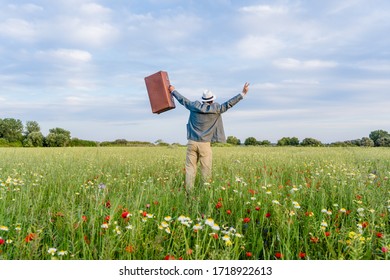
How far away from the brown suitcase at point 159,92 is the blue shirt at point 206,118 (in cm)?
33

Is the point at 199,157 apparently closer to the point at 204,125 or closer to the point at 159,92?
the point at 204,125

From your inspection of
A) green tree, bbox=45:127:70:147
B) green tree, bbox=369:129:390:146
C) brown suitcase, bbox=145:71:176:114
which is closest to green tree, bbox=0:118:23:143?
green tree, bbox=45:127:70:147

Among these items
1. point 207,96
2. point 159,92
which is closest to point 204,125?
point 207,96

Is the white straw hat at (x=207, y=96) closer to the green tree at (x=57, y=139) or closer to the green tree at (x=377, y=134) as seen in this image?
the green tree at (x=377, y=134)

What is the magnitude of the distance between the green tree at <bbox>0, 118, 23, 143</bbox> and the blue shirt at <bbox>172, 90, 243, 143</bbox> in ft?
226

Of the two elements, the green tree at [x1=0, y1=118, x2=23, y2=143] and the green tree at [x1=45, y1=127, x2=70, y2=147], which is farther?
the green tree at [x1=0, y1=118, x2=23, y2=143]

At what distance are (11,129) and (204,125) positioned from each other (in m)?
72.5

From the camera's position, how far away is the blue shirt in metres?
8.63

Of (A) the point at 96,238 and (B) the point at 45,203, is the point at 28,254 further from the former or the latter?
(B) the point at 45,203

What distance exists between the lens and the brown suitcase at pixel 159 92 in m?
8.59

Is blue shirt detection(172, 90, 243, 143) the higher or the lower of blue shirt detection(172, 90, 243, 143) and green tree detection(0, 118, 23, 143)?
the lower

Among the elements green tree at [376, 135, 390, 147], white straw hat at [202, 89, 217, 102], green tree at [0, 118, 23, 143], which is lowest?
green tree at [376, 135, 390, 147]

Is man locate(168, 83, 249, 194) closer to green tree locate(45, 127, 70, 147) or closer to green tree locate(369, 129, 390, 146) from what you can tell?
green tree locate(369, 129, 390, 146)
